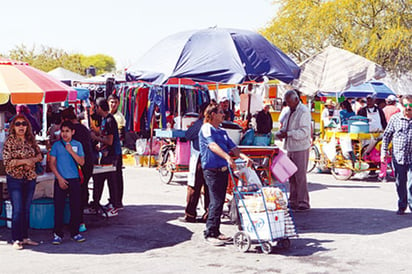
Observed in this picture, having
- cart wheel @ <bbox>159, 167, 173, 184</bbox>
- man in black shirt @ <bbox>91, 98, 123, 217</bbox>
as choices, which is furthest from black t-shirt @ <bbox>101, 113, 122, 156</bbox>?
cart wheel @ <bbox>159, 167, 173, 184</bbox>

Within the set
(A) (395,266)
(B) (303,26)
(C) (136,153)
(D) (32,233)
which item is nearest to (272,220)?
(A) (395,266)

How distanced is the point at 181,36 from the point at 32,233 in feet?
14.4

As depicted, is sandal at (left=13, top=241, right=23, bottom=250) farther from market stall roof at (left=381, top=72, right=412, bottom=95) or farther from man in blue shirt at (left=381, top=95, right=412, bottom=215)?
market stall roof at (left=381, top=72, right=412, bottom=95)

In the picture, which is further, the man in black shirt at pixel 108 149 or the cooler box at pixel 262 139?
the cooler box at pixel 262 139

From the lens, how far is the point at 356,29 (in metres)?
34.9

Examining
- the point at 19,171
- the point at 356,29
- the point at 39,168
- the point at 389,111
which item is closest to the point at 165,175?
the point at 39,168

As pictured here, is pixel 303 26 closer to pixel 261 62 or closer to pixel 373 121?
pixel 373 121

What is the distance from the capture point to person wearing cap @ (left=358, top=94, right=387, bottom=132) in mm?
15523

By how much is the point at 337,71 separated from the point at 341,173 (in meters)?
2.65

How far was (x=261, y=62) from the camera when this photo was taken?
10.1 metres

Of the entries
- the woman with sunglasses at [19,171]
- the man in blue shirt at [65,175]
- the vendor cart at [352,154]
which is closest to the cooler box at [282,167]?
the man in blue shirt at [65,175]

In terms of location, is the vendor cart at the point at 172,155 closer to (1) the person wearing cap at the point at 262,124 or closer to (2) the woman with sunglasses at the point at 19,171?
(1) the person wearing cap at the point at 262,124

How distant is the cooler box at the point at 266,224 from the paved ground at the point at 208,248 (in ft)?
0.80

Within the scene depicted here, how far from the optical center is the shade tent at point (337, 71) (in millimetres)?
14680
